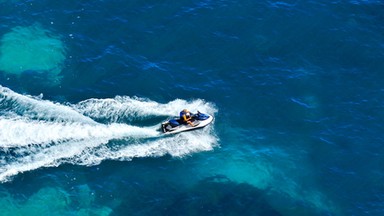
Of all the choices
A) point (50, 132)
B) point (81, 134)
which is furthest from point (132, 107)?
point (50, 132)

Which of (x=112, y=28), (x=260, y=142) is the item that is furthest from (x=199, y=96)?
(x=112, y=28)

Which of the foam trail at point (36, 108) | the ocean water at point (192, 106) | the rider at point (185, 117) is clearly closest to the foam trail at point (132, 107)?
the ocean water at point (192, 106)

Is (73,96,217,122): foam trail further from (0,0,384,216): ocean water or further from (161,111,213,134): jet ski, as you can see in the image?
(161,111,213,134): jet ski

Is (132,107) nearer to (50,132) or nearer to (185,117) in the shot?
(185,117)

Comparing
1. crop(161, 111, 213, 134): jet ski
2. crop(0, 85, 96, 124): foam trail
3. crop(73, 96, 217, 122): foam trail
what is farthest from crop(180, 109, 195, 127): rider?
crop(0, 85, 96, 124): foam trail

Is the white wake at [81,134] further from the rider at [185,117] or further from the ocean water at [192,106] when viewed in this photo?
the rider at [185,117]
